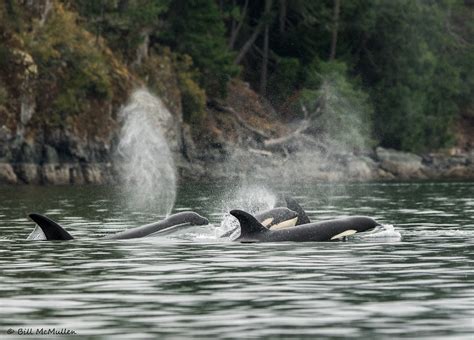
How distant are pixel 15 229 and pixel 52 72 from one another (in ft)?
170

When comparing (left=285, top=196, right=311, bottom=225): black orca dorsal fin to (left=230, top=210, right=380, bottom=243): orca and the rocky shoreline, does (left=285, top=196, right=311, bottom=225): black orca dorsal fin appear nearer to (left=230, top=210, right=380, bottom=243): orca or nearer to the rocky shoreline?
(left=230, top=210, right=380, bottom=243): orca

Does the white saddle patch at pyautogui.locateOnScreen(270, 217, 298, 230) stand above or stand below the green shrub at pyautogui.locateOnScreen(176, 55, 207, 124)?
below

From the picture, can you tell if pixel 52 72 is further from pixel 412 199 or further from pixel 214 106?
pixel 412 199

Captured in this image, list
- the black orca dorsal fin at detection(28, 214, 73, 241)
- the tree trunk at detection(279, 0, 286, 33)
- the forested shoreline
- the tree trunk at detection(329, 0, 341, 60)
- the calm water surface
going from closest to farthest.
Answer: the calm water surface
the black orca dorsal fin at detection(28, 214, 73, 241)
the forested shoreline
the tree trunk at detection(279, 0, 286, 33)
the tree trunk at detection(329, 0, 341, 60)

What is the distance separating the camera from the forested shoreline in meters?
86.1

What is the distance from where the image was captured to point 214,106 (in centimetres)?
10412

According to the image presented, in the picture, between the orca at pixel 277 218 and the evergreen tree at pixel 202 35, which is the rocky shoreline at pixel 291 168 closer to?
the evergreen tree at pixel 202 35

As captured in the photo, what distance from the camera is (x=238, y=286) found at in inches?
866

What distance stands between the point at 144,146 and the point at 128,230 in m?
62.2

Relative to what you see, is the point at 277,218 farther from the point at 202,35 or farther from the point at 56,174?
the point at 202,35

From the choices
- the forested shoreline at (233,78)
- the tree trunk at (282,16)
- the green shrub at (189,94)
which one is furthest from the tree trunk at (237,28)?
the green shrub at (189,94)

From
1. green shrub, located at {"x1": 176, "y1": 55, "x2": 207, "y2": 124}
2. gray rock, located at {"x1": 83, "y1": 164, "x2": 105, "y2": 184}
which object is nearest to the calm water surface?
gray rock, located at {"x1": 83, "y1": 164, "x2": 105, "y2": 184}

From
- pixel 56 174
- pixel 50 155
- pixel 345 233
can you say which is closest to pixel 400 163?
pixel 50 155

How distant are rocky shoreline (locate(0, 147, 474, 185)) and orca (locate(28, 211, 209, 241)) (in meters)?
48.6
